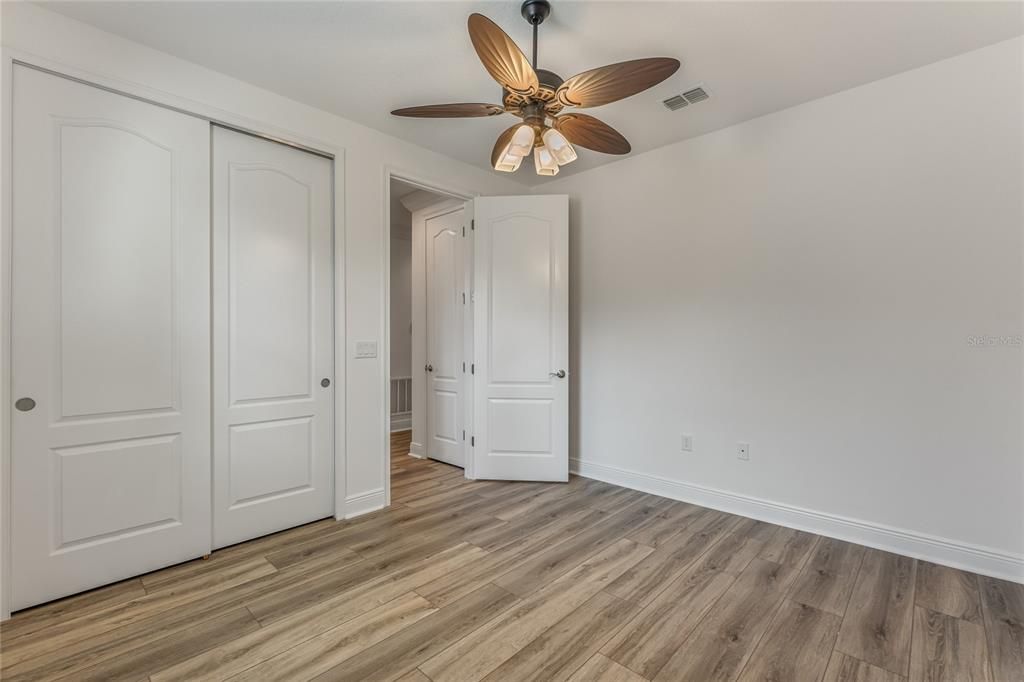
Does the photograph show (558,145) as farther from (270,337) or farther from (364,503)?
(364,503)

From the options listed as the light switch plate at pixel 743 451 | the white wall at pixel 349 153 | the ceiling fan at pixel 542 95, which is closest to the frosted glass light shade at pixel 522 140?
the ceiling fan at pixel 542 95

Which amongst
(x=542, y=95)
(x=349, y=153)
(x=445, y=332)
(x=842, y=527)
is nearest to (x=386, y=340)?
(x=445, y=332)

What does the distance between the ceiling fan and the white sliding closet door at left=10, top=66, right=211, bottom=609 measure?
1414mm

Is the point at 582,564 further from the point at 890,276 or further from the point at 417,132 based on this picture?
the point at 417,132

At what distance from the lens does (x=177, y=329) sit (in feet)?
7.92

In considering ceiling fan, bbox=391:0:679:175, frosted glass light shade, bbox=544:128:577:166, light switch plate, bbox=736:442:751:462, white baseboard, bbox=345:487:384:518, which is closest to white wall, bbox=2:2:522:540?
white baseboard, bbox=345:487:384:518

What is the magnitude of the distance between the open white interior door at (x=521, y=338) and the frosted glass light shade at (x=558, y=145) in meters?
1.60

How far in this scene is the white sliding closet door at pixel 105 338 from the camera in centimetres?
201

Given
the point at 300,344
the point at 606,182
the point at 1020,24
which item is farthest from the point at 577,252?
the point at 1020,24

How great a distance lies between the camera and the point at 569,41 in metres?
2.24

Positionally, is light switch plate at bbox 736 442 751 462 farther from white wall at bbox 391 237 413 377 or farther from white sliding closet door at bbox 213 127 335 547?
white wall at bbox 391 237 413 377

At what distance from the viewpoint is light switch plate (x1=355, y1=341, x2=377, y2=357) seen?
3.12 meters

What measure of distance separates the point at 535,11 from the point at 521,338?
7.79ft

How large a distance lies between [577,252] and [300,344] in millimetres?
2431
